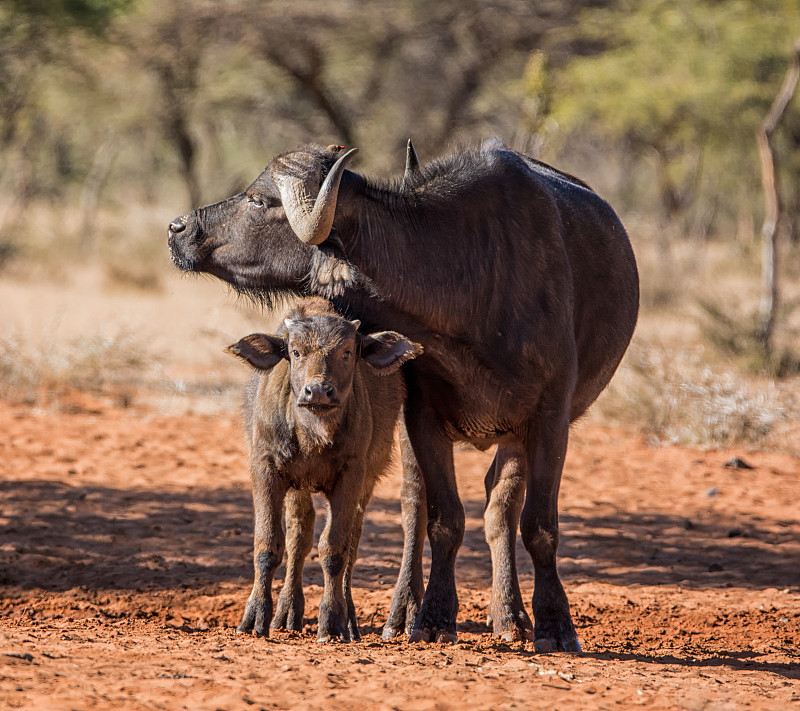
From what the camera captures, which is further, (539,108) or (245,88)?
(245,88)

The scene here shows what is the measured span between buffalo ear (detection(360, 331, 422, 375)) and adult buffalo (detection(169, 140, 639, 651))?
21 centimetres

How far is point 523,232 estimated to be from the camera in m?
5.63

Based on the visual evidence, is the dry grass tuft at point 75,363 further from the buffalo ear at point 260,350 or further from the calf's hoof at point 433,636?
the calf's hoof at point 433,636

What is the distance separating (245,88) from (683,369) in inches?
699

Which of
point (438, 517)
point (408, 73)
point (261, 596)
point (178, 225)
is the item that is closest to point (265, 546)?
point (261, 596)

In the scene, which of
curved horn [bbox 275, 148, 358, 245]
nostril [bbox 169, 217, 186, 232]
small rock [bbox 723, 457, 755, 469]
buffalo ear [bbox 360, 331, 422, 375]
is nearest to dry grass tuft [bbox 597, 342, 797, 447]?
small rock [bbox 723, 457, 755, 469]

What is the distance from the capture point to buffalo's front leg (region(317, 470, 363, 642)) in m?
5.68

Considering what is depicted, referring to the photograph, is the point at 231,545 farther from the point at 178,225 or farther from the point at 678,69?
the point at 678,69

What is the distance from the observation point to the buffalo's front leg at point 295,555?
601 cm

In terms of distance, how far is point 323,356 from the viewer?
5344 mm

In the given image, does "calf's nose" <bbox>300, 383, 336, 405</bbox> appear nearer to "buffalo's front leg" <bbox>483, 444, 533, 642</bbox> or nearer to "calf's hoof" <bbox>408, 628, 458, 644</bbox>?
"calf's hoof" <bbox>408, 628, 458, 644</bbox>

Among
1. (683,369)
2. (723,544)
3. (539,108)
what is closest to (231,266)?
(723,544)

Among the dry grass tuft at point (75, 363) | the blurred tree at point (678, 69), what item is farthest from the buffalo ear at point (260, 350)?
the blurred tree at point (678, 69)

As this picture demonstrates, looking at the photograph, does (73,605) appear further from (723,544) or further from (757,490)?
(757,490)
